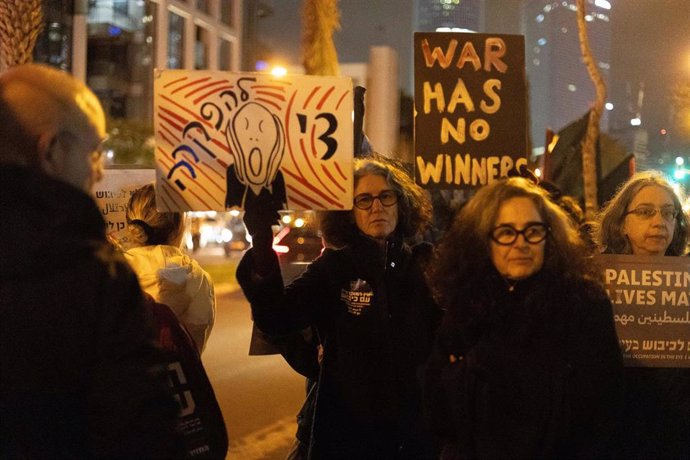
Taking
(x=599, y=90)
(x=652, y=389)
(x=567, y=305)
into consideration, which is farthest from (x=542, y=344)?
Result: (x=599, y=90)

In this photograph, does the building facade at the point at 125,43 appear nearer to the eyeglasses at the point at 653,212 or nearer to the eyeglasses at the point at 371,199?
the eyeglasses at the point at 371,199

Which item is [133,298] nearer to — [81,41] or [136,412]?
[136,412]

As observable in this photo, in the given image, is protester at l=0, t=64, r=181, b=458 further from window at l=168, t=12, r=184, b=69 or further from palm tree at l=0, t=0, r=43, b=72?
window at l=168, t=12, r=184, b=69

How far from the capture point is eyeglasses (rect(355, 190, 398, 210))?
119 inches

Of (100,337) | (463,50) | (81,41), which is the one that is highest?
(81,41)

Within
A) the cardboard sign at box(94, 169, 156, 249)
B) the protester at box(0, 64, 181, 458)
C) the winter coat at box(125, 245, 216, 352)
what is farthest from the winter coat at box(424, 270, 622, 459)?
the cardboard sign at box(94, 169, 156, 249)

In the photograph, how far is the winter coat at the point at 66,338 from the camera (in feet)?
4.82

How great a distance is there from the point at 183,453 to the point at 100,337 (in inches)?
15.1

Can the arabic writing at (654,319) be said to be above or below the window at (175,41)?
below

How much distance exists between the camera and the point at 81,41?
113ft

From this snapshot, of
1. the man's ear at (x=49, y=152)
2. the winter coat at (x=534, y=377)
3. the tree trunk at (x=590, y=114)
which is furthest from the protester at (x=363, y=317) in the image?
the tree trunk at (x=590, y=114)

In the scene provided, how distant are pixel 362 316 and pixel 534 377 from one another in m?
0.87

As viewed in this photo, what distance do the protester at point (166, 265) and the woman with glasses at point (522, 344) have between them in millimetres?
1525

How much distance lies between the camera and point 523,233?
2332mm
